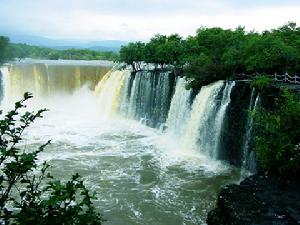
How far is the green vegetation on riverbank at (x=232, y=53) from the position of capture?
66.5 feet

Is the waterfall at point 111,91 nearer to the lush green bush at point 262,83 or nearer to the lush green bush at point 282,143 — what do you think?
the lush green bush at point 262,83

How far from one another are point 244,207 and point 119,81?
24.4 metres

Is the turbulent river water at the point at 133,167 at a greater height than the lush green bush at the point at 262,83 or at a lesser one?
lesser

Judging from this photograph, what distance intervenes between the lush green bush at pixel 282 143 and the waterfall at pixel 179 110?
9.79m

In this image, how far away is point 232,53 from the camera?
2319 cm

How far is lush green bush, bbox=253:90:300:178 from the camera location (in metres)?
12.3

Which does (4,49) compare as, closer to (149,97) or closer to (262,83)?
(149,97)

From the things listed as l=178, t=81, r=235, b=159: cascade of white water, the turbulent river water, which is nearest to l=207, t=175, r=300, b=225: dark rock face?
the turbulent river water

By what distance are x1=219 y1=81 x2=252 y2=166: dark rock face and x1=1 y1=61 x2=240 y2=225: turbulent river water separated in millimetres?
655

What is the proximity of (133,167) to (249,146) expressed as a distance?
5191mm

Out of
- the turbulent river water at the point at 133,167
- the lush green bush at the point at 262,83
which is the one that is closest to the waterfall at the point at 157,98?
the lush green bush at the point at 262,83

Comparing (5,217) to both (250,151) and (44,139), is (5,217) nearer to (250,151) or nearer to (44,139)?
(250,151)

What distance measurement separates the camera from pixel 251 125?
17344 millimetres

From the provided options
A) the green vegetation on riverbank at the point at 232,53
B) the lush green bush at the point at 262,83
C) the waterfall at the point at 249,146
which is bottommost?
the waterfall at the point at 249,146
